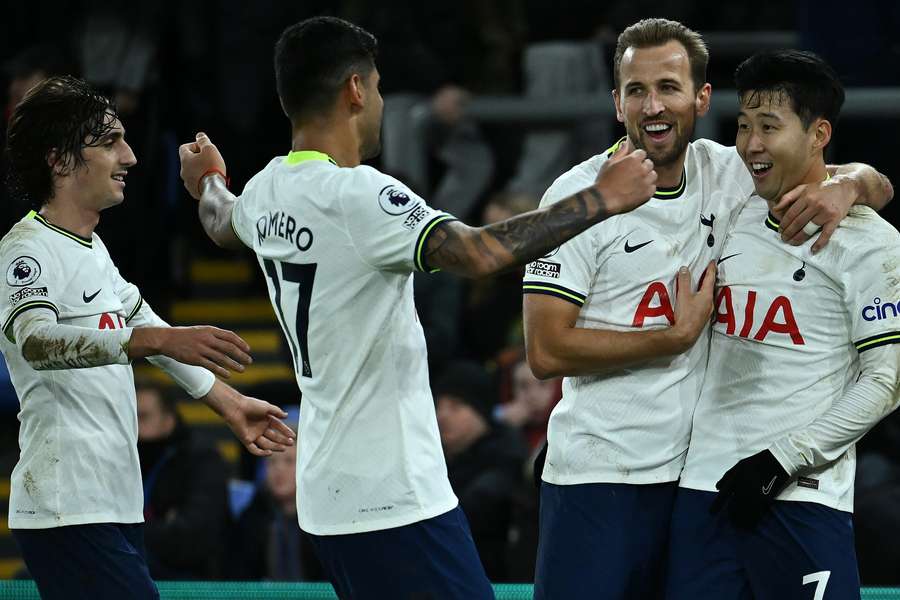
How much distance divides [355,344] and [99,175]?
3.60ft

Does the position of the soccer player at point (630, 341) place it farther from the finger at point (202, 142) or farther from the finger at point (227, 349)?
the finger at point (202, 142)

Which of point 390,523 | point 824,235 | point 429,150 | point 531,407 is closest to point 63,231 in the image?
point 390,523

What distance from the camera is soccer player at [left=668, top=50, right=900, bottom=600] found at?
3998 millimetres

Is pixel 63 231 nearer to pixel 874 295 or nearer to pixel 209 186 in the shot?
pixel 209 186

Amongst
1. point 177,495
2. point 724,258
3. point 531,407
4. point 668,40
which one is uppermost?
point 668,40

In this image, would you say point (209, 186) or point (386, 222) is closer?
point (386, 222)

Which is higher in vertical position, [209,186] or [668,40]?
[668,40]

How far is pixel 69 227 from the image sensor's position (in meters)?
4.28

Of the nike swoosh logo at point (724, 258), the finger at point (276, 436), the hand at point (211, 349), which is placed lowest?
the finger at point (276, 436)

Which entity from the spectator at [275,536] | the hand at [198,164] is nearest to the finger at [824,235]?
the hand at [198,164]

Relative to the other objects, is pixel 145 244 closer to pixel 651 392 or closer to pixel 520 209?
pixel 520 209

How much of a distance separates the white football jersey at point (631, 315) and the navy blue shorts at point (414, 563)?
632mm

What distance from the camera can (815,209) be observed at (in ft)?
13.3

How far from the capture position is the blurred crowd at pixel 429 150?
6945mm
